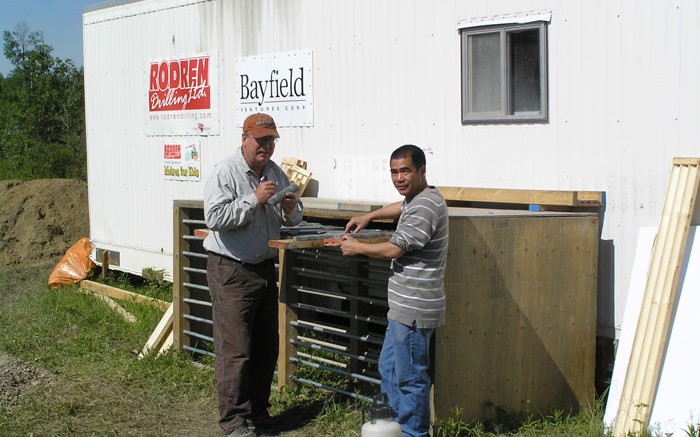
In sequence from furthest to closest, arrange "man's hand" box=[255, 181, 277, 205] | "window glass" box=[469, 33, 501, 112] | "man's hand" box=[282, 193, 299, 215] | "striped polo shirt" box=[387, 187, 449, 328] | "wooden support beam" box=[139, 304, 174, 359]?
"wooden support beam" box=[139, 304, 174, 359] → "window glass" box=[469, 33, 501, 112] → "man's hand" box=[282, 193, 299, 215] → "man's hand" box=[255, 181, 277, 205] → "striped polo shirt" box=[387, 187, 449, 328]

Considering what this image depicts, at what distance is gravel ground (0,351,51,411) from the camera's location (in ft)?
23.1

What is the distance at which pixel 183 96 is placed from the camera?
1032 centimetres

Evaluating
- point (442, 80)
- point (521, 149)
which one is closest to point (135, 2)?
point (442, 80)

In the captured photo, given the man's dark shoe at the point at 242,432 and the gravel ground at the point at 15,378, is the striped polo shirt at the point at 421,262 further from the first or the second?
the gravel ground at the point at 15,378

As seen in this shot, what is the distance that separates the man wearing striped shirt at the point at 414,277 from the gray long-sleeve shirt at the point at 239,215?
31.8 inches

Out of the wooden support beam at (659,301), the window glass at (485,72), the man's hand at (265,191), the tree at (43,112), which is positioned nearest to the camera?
the wooden support beam at (659,301)

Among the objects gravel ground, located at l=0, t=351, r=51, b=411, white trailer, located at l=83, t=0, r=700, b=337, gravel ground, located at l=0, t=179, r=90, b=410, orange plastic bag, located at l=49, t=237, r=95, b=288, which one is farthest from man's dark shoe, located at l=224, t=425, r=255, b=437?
gravel ground, located at l=0, t=179, r=90, b=410

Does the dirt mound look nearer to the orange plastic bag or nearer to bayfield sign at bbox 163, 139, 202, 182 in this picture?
the orange plastic bag

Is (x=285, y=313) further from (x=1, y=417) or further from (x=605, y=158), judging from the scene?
(x=605, y=158)

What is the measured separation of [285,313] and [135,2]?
576 centimetres

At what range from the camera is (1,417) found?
6.48 m

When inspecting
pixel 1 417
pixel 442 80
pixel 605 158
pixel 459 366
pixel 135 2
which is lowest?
pixel 1 417

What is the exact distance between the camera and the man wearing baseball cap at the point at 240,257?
5918 millimetres

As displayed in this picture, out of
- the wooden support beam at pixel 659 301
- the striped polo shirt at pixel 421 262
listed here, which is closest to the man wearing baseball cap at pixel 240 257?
the striped polo shirt at pixel 421 262
